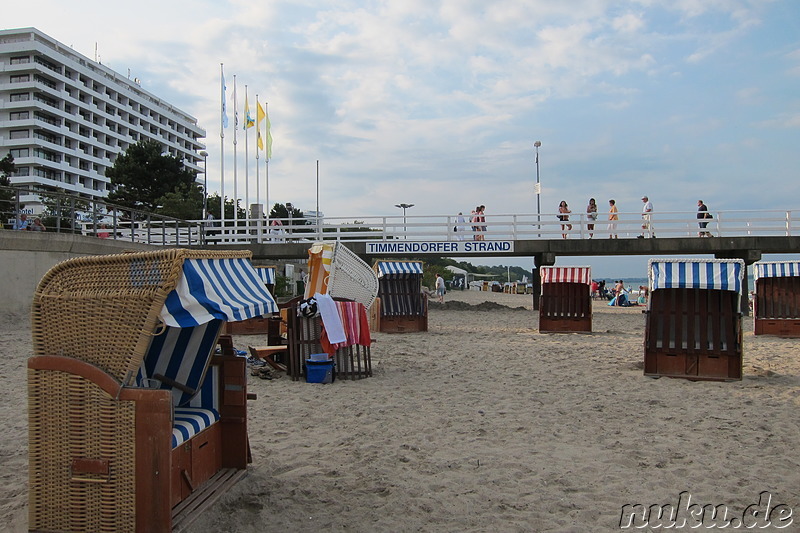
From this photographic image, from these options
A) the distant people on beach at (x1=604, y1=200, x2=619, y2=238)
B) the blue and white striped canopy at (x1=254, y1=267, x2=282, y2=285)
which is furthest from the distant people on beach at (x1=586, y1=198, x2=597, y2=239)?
the blue and white striped canopy at (x1=254, y1=267, x2=282, y2=285)

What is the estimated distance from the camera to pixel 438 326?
663 inches

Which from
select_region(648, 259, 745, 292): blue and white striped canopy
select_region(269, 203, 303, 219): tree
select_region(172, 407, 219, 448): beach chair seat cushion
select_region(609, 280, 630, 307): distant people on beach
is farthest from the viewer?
select_region(269, 203, 303, 219): tree

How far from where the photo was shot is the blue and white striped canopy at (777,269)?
547 inches

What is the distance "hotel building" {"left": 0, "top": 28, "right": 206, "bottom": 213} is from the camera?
232 feet

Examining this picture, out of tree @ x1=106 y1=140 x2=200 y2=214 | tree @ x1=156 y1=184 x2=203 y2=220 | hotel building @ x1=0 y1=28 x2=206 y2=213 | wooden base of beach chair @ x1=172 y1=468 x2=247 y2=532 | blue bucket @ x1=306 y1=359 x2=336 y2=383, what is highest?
hotel building @ x1=0 y1=28 x2=206 y2=213

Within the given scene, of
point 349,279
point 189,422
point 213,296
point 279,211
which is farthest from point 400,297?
point 279,211

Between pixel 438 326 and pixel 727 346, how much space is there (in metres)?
9.06

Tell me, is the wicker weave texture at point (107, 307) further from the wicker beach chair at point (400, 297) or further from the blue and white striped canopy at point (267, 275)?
the wicker beach chair at point (400, 297)

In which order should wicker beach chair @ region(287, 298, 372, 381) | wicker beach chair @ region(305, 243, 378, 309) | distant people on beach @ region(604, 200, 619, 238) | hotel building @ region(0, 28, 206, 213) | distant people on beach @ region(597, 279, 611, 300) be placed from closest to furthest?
wicker beach chair @ region(287, 298, 372, 381)
wicker beach chair @ region(305, 243, 378, 309)
distant people on beach @ region(604, 200, 619, 238)
distant people on beach @ region(597, 279, 611, 300)
hotel building @ region(0, 28, 206, 213)

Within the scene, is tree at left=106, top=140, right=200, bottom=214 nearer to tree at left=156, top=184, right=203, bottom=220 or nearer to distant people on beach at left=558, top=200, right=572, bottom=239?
tree at left=156, top=184, right=203, bottom=220

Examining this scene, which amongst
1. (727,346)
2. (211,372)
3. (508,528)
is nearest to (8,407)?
(211,372)

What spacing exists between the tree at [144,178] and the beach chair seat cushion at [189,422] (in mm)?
38812

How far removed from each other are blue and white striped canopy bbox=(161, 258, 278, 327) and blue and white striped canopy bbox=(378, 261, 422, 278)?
10.7 metres

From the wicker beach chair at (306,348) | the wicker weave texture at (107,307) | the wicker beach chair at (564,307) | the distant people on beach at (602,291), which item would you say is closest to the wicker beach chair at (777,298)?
the wicker beach chair at (564,307)
